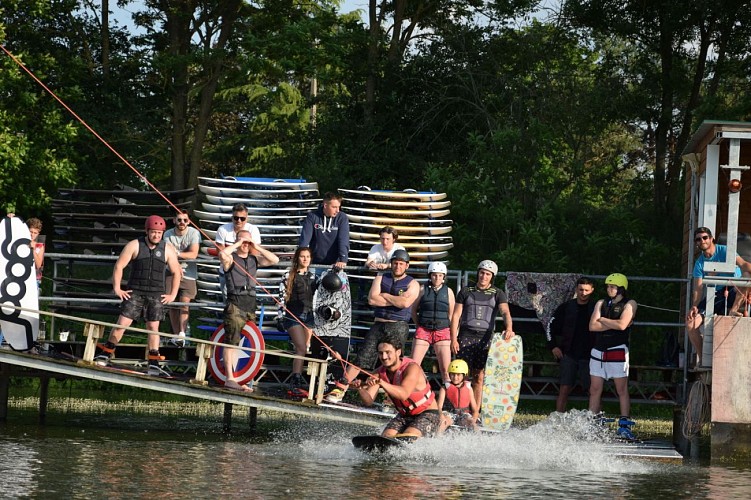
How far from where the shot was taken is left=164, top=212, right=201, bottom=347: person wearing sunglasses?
16.2 meters

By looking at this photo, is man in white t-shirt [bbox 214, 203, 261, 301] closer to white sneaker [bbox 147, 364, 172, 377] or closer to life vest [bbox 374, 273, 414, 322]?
white sneaker [bbox 147, 364, 172, 377]

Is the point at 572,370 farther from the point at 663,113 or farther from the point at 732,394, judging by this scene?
the point at 663,113

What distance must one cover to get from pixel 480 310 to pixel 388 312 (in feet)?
3.65

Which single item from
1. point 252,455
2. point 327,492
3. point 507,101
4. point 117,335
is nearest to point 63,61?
point 507,101

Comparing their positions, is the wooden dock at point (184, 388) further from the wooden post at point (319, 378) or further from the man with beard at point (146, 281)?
the man with beard at point (146, 281)

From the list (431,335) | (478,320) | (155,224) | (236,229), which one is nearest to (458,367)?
(431,335)

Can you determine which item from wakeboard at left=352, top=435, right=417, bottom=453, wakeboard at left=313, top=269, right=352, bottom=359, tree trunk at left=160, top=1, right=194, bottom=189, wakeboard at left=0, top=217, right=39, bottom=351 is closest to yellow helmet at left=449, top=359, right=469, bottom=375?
wakeboard at left=352, top=435, right=417, bottom=453

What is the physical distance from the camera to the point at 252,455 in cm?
1292

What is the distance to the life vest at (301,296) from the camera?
594 inches

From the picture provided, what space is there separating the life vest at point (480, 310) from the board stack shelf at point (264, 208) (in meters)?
3.49

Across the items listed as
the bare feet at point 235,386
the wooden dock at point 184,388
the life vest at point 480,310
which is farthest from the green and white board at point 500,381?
the bare feet at point 235,386

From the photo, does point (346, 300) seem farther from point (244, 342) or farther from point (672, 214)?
point (672, 214)

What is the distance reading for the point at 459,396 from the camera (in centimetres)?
1417

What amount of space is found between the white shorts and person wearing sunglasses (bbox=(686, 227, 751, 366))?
85cm
